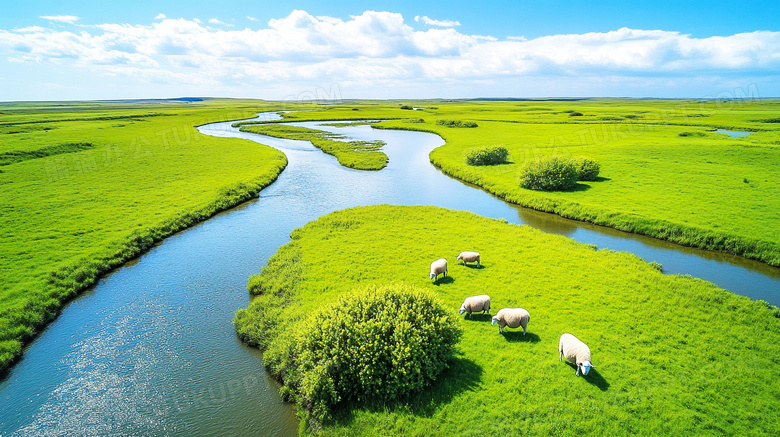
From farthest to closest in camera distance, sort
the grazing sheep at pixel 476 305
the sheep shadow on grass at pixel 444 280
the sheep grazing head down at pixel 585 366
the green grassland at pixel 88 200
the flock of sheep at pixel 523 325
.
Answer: the green grassland at pixel 88 200 → the sheep shadow on grass at pixel 444 280 → the grazing sheep at pixel 476 305 → the flock of sheep at pixel 523 325 → the sheep grazing head down at pixel 585 366

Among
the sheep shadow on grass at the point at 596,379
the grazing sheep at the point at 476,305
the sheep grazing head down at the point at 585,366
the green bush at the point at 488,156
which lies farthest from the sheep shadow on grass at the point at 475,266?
the green bush at the point at 488,156

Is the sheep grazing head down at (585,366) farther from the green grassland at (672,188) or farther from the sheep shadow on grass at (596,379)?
the green grassland at (672,188)

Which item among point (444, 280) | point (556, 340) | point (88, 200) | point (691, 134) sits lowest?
point (556, 340)

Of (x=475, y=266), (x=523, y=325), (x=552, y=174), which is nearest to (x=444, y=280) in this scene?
(x=475, y=266)

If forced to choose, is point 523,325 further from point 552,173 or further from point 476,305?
point 552,173

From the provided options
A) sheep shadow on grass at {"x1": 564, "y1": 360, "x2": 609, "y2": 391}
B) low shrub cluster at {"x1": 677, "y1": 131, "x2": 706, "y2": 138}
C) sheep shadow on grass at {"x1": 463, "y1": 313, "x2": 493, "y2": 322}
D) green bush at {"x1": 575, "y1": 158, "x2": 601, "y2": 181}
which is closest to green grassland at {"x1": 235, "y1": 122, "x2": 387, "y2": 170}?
green bush at {"x1": 575, "y1": 158, "x2": 601, "y2": 181}

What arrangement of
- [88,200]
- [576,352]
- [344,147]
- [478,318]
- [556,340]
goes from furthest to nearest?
1. [344,147]
2. [88,200]
3. [478,318]
4. [556,340]
5. [576,352]

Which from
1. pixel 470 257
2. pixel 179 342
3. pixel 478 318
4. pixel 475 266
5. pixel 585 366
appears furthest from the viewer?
pixel 475 266
